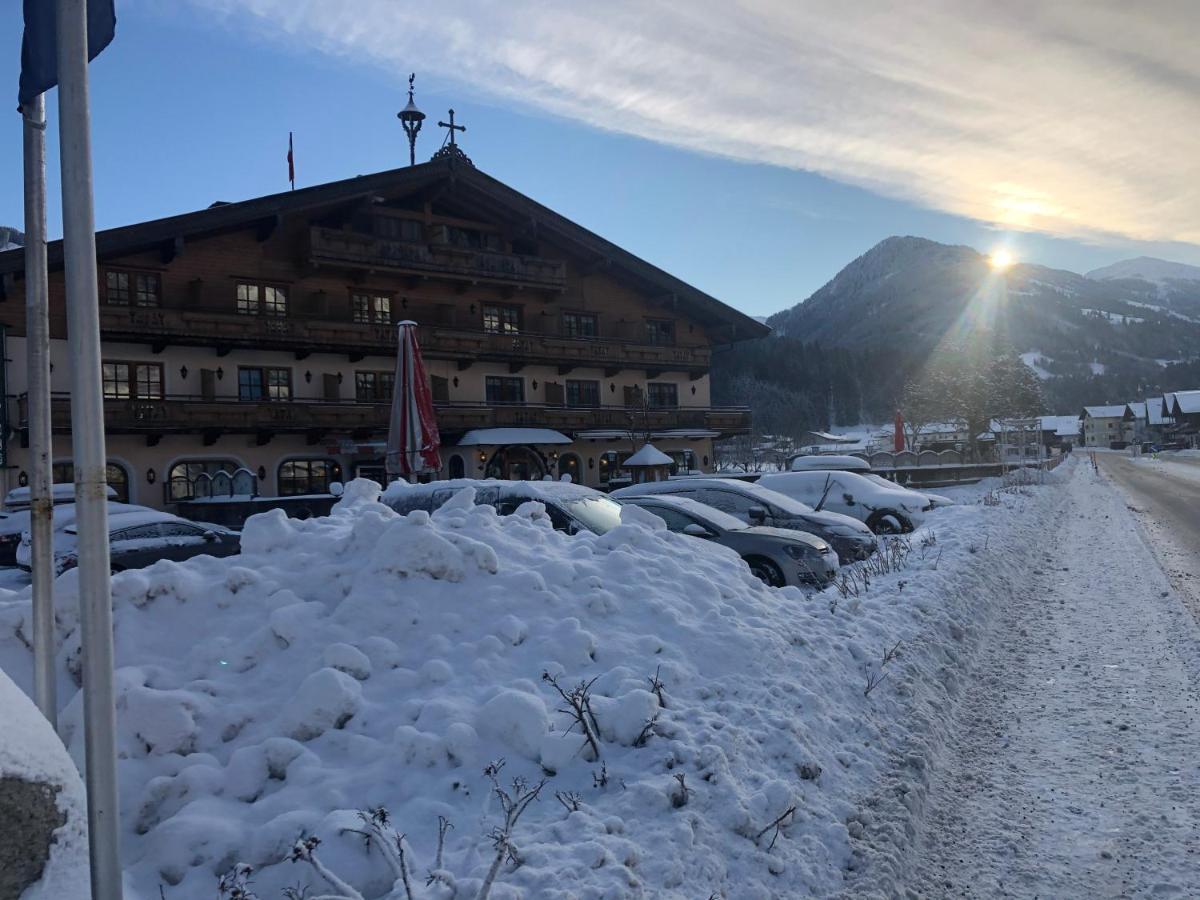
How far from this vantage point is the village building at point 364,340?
24125 millimetres

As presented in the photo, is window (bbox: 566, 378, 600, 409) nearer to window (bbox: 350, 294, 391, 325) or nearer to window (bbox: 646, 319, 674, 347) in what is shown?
window (bbox: 646, 319, 674, 347)

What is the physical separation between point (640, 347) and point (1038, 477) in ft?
57.6

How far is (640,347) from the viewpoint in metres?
35.3

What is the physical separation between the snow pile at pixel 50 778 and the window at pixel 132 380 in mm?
24265

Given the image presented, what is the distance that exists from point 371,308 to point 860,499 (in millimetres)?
19822

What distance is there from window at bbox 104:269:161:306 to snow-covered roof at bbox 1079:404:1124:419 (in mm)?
159938

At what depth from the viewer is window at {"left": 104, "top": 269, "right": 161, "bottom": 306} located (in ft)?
79.5

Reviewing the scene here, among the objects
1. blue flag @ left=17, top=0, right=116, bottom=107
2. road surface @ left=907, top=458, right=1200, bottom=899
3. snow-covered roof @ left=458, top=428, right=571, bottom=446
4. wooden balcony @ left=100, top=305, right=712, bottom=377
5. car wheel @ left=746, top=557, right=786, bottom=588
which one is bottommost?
road surface @ left=907, top=458, right=1200, bottom=899

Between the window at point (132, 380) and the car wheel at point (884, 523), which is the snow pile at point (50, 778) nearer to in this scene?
the car wheel at point (884, 523)

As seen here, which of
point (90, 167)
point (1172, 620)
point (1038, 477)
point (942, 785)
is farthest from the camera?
point (1038, 477)

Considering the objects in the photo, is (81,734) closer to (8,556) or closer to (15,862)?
(15,862)

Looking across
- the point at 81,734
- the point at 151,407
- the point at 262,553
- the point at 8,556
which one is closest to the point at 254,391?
the point at 151,407

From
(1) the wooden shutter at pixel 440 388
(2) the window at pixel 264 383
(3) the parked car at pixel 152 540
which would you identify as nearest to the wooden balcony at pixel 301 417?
(1) the wooden shutter at pixel 440 388

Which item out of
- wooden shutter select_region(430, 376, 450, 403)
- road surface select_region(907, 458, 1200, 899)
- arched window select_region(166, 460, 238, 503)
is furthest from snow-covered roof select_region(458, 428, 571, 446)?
road surface select_region(907, 458, 1200, 899)
